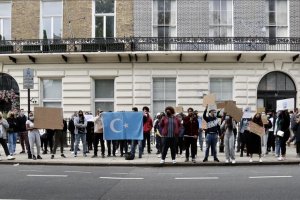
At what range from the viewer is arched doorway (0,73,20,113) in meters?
30.1

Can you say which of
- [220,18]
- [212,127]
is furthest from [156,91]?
[212,127]

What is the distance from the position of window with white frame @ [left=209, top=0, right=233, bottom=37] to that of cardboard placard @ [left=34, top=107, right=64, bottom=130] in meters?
12.2

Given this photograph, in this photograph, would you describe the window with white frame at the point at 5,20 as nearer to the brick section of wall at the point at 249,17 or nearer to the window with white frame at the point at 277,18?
the brick section of wall at the point at 249,17

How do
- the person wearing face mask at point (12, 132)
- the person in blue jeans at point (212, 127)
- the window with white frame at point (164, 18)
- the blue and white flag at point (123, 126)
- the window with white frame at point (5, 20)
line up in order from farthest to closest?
1. the window with white frame at point (5, 20)
2. the window with white frame at point (164, 18)
3. the person wearing face mask at point (12, 132)
4. the blue and white flag at point (123, 126)
5. the person in blue jeans at point (212, 127)

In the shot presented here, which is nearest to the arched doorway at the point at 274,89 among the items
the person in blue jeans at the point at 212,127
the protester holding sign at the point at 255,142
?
the protester holding sign at the point at 255,142

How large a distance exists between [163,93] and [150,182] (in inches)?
636

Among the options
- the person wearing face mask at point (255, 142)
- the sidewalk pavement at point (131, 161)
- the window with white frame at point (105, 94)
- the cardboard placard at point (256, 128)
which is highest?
the window with white frame at point (105, 94)

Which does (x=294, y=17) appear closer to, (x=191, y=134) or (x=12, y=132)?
(x=191, y=134)

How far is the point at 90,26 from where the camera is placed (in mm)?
29984

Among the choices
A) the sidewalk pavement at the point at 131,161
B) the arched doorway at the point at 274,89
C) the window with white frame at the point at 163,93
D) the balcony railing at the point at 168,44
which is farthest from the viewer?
the window with white frame at the point at 163,93

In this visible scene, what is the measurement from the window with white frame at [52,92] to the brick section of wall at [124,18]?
457 cm

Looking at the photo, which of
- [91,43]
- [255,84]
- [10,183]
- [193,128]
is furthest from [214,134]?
[91,43]

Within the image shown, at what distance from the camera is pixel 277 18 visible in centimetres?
2953

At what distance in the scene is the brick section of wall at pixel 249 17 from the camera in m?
29.2
